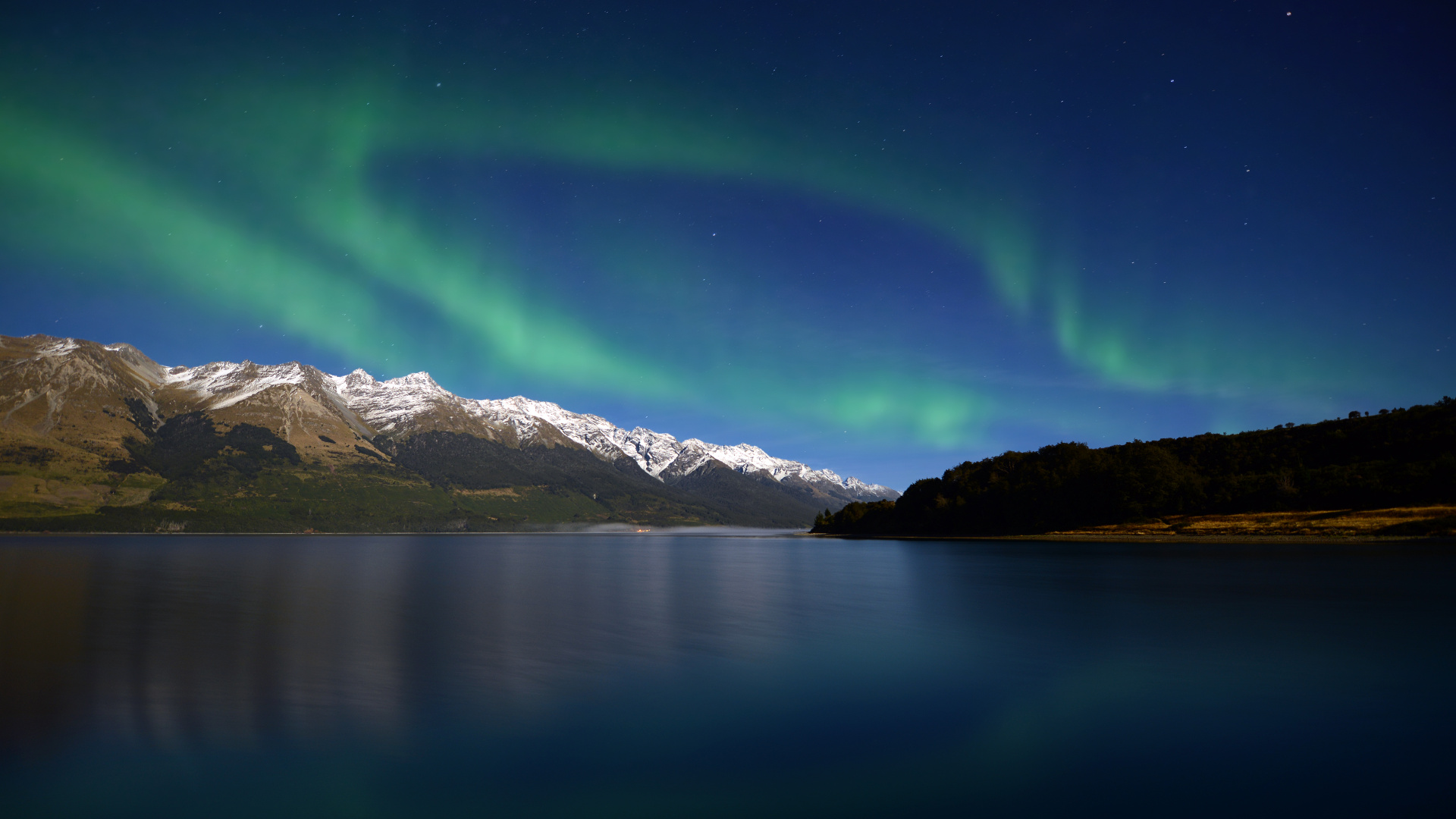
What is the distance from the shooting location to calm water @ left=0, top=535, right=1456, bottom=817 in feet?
42.9

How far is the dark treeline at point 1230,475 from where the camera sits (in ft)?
408

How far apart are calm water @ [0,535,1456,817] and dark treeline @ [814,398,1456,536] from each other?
343ft

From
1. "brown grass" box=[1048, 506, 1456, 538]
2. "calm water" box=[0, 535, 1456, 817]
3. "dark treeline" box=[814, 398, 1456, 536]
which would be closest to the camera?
"calm water" box=[0, 535, 1456, 817]

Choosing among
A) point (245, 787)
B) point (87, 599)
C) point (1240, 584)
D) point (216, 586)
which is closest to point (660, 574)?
point (216, 586)

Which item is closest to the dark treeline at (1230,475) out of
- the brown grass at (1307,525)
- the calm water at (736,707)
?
the brown grass at (1307,525)

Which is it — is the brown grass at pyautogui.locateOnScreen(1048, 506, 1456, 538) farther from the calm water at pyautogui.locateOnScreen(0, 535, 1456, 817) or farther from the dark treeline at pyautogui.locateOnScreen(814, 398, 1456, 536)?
the calm water at pyautogui.locateOnScreen(0, 535, 1456, 817)

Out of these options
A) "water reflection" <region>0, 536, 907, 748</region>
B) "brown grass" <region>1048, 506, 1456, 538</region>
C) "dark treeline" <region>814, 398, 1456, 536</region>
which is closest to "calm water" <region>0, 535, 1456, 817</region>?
"water reflection" <region>0, 536, 907, 748</region>

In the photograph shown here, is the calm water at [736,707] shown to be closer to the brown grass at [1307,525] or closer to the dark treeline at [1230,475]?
the brown grass at [1307,525]

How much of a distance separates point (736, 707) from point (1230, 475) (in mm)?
166908

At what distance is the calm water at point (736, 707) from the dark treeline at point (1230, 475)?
104 m

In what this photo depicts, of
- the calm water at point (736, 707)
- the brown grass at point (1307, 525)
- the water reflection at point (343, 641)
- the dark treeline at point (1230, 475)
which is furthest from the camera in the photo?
the dark treeline at point (1230, 475)

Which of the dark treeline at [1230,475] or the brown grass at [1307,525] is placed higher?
the dark treeline at [1230,475]

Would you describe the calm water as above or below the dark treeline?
below

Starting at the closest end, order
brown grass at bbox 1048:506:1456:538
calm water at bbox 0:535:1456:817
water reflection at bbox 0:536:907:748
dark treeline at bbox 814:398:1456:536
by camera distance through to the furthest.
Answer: calm water at bbox 0:535:1456:817 < water reflection at bbox 0:536:907:748 < brown grass at bbox 1048:506:1456:538 < dark treeline at bbox 814:398:1456:536
